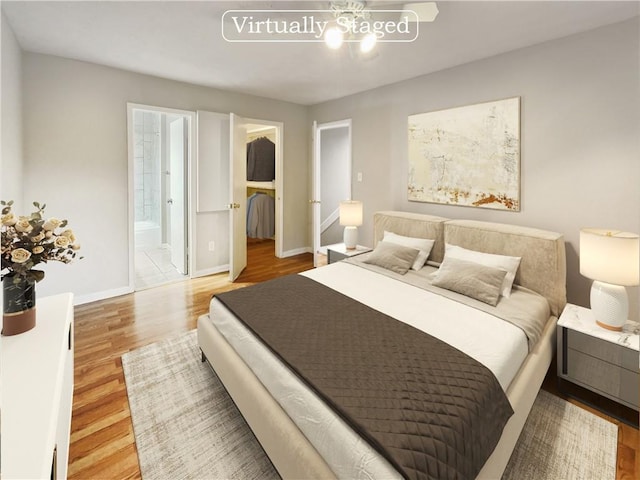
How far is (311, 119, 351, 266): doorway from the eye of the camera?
16.8ft

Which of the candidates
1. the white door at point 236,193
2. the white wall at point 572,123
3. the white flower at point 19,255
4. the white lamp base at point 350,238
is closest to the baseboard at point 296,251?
the white door at point 236,193

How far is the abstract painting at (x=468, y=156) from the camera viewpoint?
9.20 feet

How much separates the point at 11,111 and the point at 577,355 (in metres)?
4.39

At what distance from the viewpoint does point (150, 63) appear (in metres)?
3.14

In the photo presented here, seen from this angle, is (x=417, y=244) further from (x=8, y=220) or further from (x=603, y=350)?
(x=8, y=220)

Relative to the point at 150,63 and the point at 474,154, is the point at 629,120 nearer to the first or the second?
the point at 474,154

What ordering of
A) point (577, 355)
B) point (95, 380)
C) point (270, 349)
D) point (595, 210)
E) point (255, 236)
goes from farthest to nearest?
1. point (255, 236)
2. point (595, 210)
3. point (95, 380)
4. point (577, 355)
5. point (270, 349)

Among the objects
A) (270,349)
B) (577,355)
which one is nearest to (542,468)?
(577,355)

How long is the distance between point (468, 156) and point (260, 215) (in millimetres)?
4014

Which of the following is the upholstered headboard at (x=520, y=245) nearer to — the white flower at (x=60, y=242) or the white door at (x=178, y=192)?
the white flower at (x=60, y=242)

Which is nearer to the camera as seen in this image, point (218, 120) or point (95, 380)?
point (95, 380)

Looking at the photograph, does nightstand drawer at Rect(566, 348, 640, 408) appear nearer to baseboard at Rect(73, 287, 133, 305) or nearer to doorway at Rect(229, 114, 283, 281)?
doorway at Rect(229, 114, 283, 281)

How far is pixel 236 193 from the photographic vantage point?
13.5 feet

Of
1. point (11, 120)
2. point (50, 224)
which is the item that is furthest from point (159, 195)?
point (50, 224)
